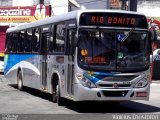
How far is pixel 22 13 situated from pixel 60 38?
28.9 m

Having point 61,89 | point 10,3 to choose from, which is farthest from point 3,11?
point 61,89

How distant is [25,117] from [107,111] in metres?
3.08

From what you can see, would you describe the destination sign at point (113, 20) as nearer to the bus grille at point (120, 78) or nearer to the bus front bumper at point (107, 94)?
the bus grille at point (120, 78)

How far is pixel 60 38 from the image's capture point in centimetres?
1549

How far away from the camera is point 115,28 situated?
45.9 ft

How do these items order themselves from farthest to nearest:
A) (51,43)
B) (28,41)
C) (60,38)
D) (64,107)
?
(28,41) → (51,43) → (60,38) → (64,107)

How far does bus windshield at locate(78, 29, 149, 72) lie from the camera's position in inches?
538

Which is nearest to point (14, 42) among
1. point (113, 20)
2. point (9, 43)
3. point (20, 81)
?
point (9, 43)

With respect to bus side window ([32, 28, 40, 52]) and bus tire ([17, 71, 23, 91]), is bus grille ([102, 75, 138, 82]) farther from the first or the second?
bus tire ([17, 71, 23, 91])

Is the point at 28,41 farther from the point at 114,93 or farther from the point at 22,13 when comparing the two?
the point at 22,13

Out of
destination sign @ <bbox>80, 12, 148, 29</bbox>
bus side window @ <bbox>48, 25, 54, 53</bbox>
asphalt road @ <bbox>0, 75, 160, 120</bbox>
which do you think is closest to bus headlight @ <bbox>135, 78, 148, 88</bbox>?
asphalt road @ <bbox>0, 75, 160, 120</bbox>

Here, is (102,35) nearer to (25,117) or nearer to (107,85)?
(107,85)

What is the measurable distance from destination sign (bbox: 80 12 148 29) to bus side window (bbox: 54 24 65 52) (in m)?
1.57

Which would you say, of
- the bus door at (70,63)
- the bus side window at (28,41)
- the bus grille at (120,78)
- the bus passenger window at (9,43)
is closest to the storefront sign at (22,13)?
the bus passenger window at (9,43)
